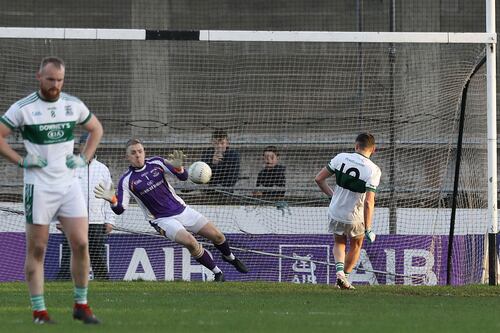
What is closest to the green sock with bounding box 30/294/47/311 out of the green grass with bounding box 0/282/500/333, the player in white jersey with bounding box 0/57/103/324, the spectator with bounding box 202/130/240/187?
the player in white jersey with bounding box 0/57/103/324

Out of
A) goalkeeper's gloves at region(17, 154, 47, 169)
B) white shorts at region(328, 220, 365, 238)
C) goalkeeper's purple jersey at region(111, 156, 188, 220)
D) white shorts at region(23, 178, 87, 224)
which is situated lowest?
white shorts at region(23, 178, 87, 224)

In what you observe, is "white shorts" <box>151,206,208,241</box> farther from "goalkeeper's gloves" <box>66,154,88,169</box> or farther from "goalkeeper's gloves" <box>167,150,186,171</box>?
"goalkeeper's gloves" <box>66,154,88,169</box>

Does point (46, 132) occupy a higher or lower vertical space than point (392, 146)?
lower

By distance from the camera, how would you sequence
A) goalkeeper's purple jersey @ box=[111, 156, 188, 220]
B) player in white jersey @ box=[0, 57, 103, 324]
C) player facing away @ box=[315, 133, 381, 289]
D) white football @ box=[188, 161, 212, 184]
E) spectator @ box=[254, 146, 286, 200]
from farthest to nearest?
1. spectator @ box=[254, 146, 286, 200]
2. goalkeeper's purple jersey @ box=[111, 156, 188, 220]
3. white football @ box=[188, 161, 212, 184]
4. player facing away @ box=[315, 133, 381, 289]
5. player in white jersey @ box=[0, 57, 103, 324]

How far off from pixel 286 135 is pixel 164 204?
541cm

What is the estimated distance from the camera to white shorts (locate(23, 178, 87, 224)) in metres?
9.98

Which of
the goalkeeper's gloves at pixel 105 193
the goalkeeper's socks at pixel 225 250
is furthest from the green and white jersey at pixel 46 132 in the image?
the goalkeeper's socks at pixel 225 250

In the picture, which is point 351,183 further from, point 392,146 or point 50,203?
point 50,203

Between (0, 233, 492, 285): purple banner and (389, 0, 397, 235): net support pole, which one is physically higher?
(389, 0, 397, 235): net support pole

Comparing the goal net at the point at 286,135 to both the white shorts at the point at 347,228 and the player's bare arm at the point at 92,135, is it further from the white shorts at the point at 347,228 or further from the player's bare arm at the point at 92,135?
the player's bare arm at the point at 92,135

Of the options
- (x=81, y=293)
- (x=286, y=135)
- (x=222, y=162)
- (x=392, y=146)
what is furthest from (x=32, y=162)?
(x=286, y=135)

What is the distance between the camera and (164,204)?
16.9 metres

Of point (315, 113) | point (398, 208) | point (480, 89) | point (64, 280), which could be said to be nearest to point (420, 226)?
point (398, 208)

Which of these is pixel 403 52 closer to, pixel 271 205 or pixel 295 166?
pixel 295 166
